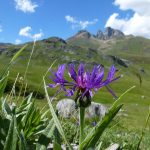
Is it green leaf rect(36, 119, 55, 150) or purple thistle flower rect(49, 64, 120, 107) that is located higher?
purple thistle flower rect(49, 64, 120, 107)

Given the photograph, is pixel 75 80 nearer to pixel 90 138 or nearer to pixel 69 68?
pixel 69 68

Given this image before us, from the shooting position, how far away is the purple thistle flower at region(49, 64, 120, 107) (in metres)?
2.37

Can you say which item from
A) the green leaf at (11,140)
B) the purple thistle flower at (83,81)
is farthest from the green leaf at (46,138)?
the purple thistle flower at (83,81)

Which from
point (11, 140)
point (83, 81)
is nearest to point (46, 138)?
point (11, 140)

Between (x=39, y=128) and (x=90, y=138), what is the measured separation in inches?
41.9

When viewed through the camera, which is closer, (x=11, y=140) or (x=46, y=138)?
(x=11, y=140)

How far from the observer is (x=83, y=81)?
2514mm

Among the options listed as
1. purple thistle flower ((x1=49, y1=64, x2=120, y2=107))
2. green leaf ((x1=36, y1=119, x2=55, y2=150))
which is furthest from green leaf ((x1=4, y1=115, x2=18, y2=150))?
purple thistle flower ((x1=49, y1=64, x2=120, y2=107))

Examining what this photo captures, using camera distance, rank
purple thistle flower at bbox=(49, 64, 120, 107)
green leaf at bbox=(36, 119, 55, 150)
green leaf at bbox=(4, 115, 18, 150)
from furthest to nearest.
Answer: green leaf at bbox=(36, 119, 55, 150) → green leaf at bbox=(4, 115, 18, 150) → purple thistle flower at bbox=(49, 64, 120, 107)

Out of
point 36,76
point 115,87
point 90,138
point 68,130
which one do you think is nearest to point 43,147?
point 90,138

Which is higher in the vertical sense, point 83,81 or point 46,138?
point 83,81

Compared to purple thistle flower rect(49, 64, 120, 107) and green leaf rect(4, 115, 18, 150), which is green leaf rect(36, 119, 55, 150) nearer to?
green leaf rect(4, 115, 18, 150)

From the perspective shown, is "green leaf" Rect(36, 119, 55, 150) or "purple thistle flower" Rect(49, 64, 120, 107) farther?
"green leaf" Rect(36, 119, 55, 150)

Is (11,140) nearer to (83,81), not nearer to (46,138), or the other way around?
(46,138)
